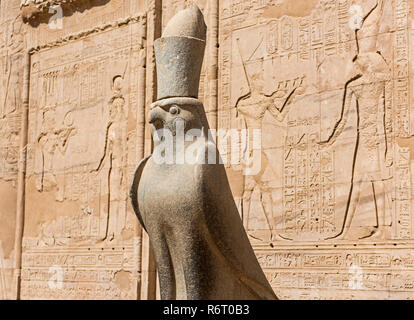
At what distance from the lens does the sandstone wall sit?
23.3ft

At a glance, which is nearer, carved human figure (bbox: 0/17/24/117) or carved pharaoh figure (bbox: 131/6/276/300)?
carved pharaoh figure (bbox: 131/6/276/300)

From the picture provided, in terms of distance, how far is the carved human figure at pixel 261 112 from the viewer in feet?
25.8

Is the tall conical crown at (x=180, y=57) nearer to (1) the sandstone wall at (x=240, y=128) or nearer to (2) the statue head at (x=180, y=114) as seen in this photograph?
(2) the statue head at (x=180, y=114)

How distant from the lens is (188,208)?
413 centimetres

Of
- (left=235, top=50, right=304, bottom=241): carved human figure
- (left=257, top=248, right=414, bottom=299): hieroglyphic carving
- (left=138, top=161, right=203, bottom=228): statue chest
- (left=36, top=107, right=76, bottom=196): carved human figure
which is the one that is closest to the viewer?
(left=138, top=161, right=203, bottom=228): statue chest

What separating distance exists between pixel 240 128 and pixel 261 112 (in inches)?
12.7

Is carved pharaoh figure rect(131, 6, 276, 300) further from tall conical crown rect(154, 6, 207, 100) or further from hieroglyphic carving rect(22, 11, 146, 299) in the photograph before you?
hieroglyphic carving rect(22, 11, 146, 299)

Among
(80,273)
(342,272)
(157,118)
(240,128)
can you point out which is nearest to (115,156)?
(80,273)

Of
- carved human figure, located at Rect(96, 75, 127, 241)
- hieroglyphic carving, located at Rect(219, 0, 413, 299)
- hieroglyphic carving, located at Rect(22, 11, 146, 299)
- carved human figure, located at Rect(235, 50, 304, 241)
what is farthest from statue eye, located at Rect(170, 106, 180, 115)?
carved human figure, located at Rect(96, 75, 127, 241)

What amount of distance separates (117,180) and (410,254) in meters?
4.19

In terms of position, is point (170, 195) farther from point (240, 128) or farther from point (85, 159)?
point (85, 159)

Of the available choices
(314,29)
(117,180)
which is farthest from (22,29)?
(314,29)

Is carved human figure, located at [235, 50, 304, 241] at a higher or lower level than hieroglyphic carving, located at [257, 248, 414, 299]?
higher

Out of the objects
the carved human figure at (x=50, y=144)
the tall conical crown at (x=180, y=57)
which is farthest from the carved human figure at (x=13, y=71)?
the tall conical crown at (x=180, y=57)
